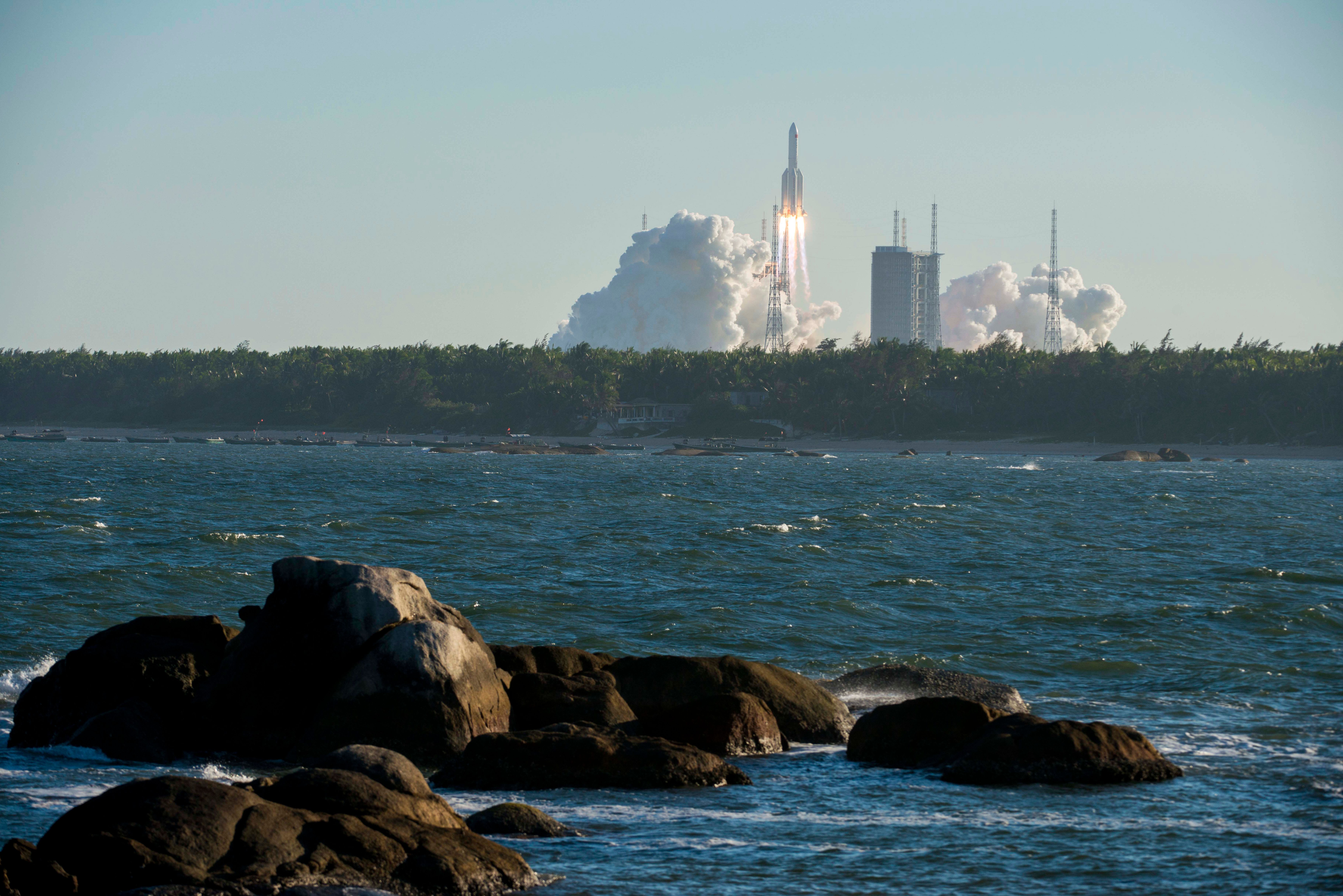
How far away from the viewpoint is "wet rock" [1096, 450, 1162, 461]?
12312 cm

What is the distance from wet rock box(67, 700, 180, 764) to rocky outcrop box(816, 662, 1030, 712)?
8.47 metres

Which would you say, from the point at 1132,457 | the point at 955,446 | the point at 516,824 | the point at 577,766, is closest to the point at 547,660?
the point at 577,766

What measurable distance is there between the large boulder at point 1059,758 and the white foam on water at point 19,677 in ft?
39.7

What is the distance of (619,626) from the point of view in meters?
26.0

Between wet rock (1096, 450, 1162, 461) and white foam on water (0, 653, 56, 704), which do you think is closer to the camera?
white foam on water (0, 653, 56, 704)

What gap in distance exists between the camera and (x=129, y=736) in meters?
15.2

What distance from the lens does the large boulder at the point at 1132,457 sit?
12312cm

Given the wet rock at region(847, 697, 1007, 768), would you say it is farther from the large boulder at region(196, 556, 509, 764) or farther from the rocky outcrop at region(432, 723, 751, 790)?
the large boulder at region(196, 556, 509, 764)

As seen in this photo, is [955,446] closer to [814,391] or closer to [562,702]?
[814,391]

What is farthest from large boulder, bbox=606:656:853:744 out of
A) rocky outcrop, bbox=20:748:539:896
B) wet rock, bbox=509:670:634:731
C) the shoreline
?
the shoreline

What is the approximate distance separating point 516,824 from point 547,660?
5789 mm

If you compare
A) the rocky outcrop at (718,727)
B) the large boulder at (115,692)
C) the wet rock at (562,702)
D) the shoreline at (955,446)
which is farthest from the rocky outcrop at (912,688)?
the shoreline at (955,446)

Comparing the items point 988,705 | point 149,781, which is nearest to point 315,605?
point 149,781

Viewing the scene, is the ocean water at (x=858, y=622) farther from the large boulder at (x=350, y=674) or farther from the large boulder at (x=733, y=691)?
the large boulder at (x=350, y=674)
